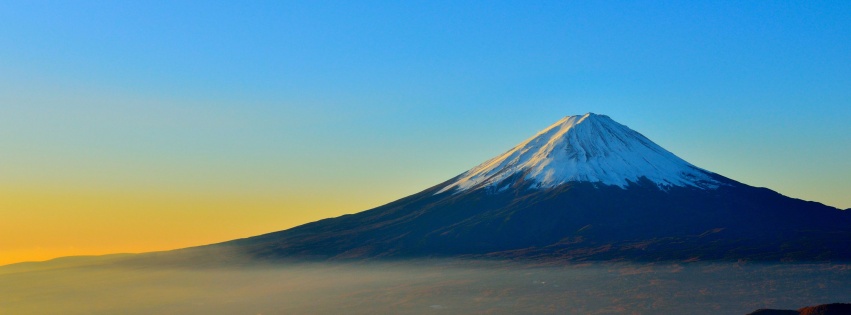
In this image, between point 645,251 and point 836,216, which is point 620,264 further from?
point 836,216

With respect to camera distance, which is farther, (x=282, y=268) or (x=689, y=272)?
(x=282, y=268)

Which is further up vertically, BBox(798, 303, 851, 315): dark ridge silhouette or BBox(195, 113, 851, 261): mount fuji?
BBox(195, 113, 851, 261): mount fuji

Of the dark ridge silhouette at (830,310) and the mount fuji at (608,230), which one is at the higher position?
the mount fuji at (608,230)

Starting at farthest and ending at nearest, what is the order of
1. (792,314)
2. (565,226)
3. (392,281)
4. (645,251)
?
(565,226), (645,251), (392,281), (792,314)

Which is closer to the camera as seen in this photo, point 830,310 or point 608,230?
point 830,310

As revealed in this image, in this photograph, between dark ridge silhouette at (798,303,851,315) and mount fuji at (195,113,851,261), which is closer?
dark ridge silhouette at (798,303,851,315)

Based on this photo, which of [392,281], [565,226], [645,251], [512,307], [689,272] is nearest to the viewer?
[512,307]

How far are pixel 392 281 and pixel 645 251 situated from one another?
4454cm

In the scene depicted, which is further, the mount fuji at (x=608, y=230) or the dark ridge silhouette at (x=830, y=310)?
the mount fuji at (x=608, y=230)

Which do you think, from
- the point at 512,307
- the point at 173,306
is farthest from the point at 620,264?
the point at 173,306

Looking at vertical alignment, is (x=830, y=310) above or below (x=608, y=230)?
below

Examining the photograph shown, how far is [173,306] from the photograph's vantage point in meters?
158

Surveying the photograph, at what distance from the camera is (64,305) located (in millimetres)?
173000

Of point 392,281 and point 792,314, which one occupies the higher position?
point 392,281
